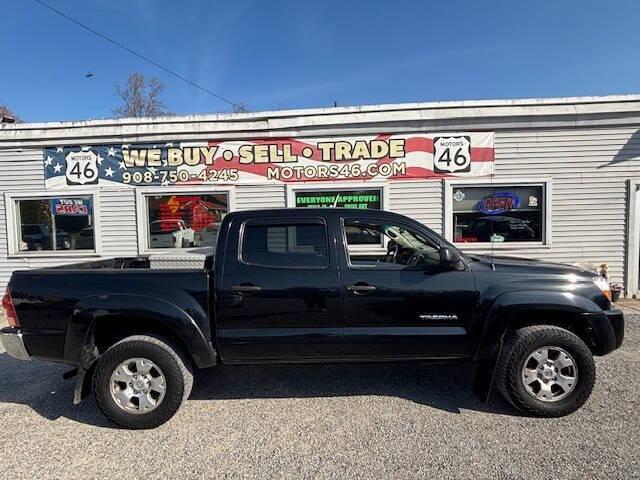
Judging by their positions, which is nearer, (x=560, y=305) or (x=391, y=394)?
(x=560, y=305)

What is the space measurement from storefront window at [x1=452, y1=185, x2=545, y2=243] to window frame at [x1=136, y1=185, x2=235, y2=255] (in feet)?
14.9

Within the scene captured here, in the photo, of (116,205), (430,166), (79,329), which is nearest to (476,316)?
(79,329)

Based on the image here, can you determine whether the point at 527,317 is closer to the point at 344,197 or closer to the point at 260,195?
the point at 344,197

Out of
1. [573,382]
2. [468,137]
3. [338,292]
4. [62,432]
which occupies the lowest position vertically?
[62,432]

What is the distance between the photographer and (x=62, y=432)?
3.27 m

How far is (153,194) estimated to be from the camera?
27.1 feet

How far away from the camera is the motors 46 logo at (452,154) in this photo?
7.74m

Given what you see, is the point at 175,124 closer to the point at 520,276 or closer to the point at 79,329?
the point at 79,329

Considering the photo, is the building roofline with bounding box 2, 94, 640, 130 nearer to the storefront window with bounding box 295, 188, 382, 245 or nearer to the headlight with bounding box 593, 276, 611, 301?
the storefront window with bounding box 295, 188, 382, 245

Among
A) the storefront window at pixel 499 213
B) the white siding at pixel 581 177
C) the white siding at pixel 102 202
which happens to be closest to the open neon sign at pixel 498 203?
the storefront window at pixel 499 213

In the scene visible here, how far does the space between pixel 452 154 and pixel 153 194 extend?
6078 millimetres

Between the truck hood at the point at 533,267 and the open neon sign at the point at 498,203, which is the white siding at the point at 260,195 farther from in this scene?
the truck hood at the point at 533,267

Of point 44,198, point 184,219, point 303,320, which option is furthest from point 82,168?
point 303,320

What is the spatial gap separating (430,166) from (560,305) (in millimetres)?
4921
